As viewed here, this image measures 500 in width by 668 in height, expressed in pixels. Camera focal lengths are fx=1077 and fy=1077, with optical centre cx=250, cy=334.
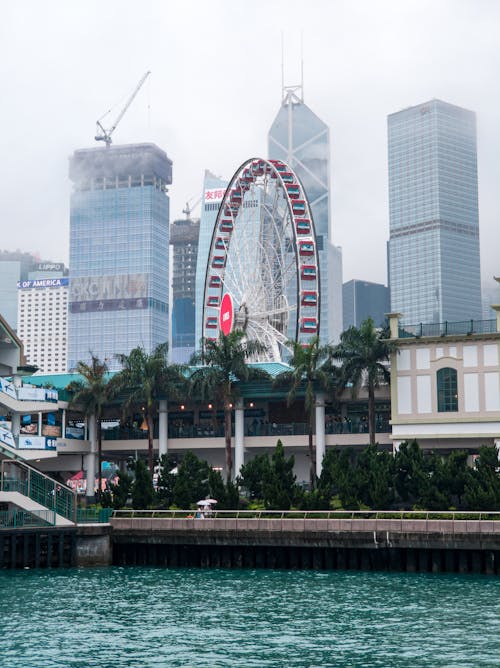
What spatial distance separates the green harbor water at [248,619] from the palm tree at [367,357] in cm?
3168

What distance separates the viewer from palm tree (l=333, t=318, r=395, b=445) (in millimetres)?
96125

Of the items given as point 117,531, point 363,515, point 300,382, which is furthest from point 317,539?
point 300,382

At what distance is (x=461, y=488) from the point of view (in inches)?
2958

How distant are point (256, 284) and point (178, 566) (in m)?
54.6

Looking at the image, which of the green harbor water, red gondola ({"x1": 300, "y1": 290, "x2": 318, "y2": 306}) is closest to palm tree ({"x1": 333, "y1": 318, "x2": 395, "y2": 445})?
red gondola ({"x1": 300, "y1": 290, "x2": 318, "y2": 306})

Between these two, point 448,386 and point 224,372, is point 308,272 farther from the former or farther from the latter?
point 448,386

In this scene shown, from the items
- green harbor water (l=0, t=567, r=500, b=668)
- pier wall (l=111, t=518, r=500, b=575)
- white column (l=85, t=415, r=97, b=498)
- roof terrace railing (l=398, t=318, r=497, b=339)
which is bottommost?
green harbor water (l=0, t=567, r=500, b=668)

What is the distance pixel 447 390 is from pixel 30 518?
128 ft

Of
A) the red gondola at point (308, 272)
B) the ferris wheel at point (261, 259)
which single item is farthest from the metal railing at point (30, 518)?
the red gondola at point (308, 272)

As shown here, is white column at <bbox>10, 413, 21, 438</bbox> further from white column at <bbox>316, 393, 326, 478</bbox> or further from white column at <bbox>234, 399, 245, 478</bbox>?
white column at <bbox>316, 393, 326, 478</bbox>

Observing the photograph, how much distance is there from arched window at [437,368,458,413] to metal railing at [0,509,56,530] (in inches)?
1464

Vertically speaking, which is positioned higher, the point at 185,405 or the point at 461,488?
the point at 185,405

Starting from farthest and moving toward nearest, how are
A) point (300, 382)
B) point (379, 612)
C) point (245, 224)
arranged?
point (245, 224)
point (300, 382)
point (379, 612)

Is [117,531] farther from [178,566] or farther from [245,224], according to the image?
[245,224]
